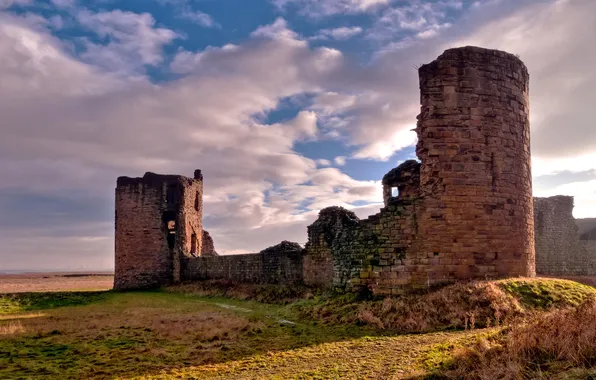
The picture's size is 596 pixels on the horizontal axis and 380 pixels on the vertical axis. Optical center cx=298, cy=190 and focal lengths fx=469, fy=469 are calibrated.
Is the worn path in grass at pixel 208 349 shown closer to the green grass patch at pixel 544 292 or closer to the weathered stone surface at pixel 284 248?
the green grass patch at pixel 544 292

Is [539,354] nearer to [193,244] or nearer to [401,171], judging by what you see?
[401,171]

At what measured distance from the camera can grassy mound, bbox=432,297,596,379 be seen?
4.85 m

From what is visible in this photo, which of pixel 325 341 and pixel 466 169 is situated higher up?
pixel 466 169

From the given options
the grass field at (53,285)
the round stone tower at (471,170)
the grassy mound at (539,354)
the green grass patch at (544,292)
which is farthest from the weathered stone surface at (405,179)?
the grass field at (53,285)

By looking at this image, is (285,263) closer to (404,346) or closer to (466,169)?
(466,169)

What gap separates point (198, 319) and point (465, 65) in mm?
9686

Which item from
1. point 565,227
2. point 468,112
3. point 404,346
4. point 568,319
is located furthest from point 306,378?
point 565,227

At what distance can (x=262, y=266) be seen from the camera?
21.7 metres

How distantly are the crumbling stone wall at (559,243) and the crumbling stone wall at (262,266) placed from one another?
51.7 ft

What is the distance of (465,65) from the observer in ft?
39.7

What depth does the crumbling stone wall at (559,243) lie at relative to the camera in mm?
27375

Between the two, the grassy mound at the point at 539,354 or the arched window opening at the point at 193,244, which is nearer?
the grassy mound at the point at 539,354

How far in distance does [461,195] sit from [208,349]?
23.2 ft

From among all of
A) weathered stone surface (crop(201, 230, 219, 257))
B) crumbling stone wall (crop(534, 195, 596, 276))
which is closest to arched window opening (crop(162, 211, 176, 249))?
weathered stone surface (crop(201, 230, 219, 257))
